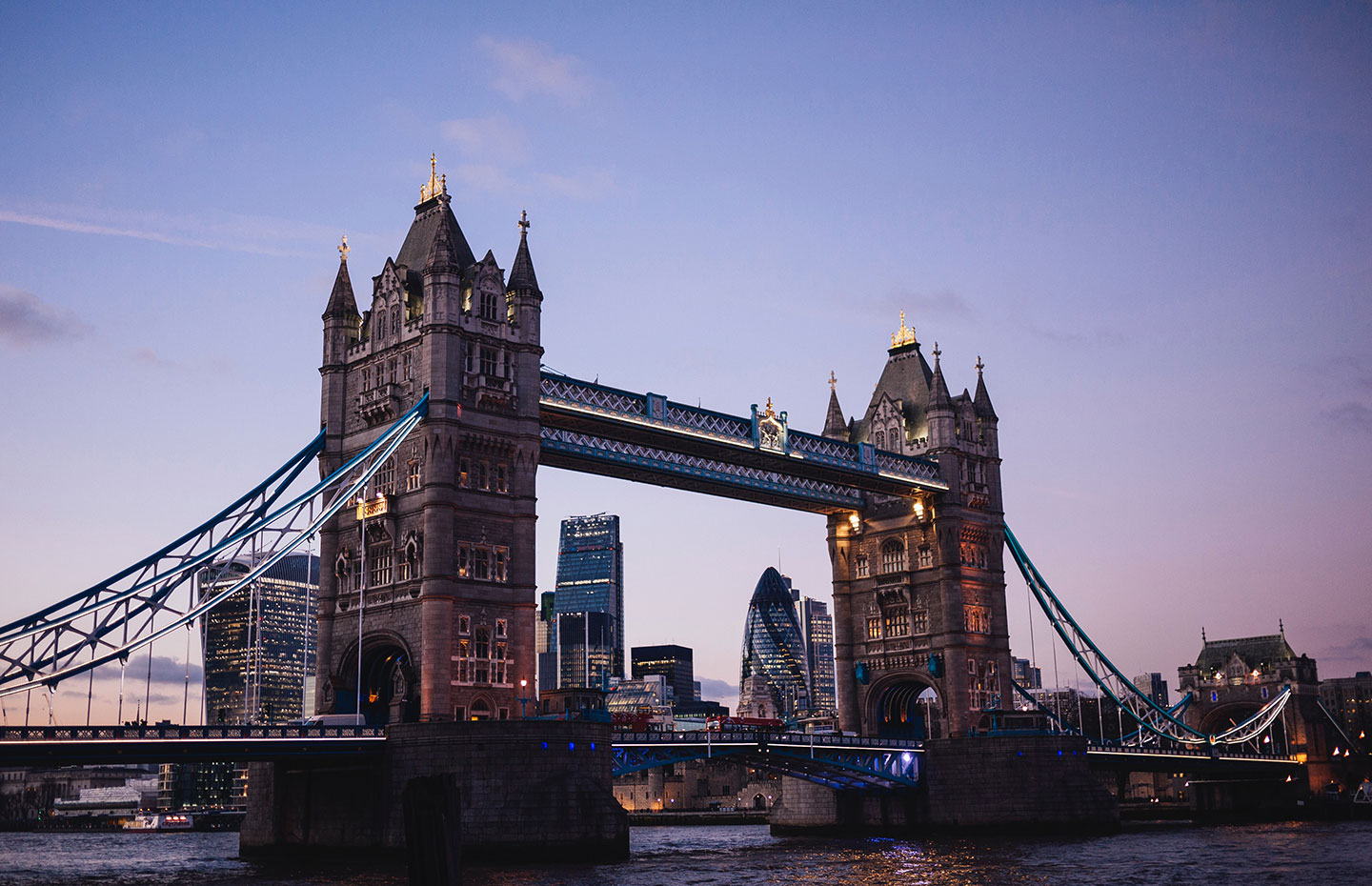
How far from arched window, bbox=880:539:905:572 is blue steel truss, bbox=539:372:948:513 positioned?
12.5ft

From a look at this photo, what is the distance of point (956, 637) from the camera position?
100 metres

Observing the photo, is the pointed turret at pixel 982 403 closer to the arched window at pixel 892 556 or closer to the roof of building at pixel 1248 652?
the arched window at pixel 892 556

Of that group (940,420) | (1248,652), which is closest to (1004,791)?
(940,420)

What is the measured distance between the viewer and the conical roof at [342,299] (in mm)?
80938

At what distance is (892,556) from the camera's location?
106 m

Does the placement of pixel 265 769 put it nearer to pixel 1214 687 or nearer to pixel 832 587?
pixel 832 587

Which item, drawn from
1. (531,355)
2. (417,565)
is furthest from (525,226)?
(417,565)

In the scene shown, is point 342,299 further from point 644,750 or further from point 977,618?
point 977,618

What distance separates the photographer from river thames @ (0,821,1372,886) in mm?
58438

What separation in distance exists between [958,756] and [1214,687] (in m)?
72.4

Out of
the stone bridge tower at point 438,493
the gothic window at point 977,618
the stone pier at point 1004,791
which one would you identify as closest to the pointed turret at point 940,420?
the gothic window at point 977,618

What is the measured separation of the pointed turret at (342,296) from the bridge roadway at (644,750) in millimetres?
25160

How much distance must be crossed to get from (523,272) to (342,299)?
11.1m

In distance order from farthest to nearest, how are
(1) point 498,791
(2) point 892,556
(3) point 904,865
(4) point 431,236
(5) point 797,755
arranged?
(2) point 892,556 → (5) point 797,755 → (4) point 431,236 → (3) point 904,865 → (1) point 498,791
